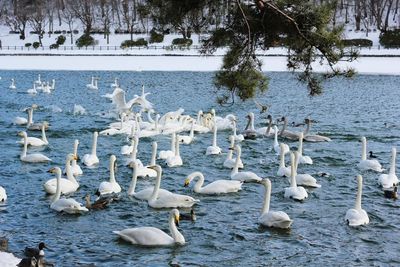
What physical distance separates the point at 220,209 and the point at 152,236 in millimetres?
2635

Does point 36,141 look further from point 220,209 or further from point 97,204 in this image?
point 220,209

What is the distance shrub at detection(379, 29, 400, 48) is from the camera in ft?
211

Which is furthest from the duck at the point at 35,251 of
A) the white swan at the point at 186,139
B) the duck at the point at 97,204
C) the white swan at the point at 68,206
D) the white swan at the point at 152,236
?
the white swan at the point at 186,139

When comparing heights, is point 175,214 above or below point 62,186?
above

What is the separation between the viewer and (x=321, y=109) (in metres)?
30.4

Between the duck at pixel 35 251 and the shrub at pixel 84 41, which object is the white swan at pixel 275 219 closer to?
the duck at pixel 35 251

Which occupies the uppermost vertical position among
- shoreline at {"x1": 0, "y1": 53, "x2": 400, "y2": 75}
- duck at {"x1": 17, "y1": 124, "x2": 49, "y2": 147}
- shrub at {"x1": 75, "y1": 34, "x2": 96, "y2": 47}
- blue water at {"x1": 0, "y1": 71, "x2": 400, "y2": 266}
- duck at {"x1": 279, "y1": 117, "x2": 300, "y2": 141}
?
shrub at {"x1": 75, "y1": 34, "x2": 96, "y2": 47}

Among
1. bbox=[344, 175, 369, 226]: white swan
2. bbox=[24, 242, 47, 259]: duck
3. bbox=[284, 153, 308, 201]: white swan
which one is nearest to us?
bbox=[24, 242, 47, 259]: duck

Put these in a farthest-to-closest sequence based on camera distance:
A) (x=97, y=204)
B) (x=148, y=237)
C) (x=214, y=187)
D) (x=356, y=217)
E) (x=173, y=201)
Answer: (x=214, y=187) < (x=173, y=201) < (x=97, y=204) < (x=356, y=217) < (x=148, y=237)

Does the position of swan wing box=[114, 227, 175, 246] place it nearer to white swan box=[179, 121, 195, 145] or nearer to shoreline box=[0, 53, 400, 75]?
white swan box=[179, 121, 195, 145]

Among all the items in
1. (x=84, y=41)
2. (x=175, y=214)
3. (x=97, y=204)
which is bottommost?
(x=97, y=204)

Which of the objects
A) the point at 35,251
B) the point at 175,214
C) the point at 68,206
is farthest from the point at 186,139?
the point at 35,251

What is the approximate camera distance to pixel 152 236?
1130 cm

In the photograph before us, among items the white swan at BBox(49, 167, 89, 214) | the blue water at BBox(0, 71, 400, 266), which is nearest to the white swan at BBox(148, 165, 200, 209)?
the blue water at BBox(0, 71, 400, 266)
